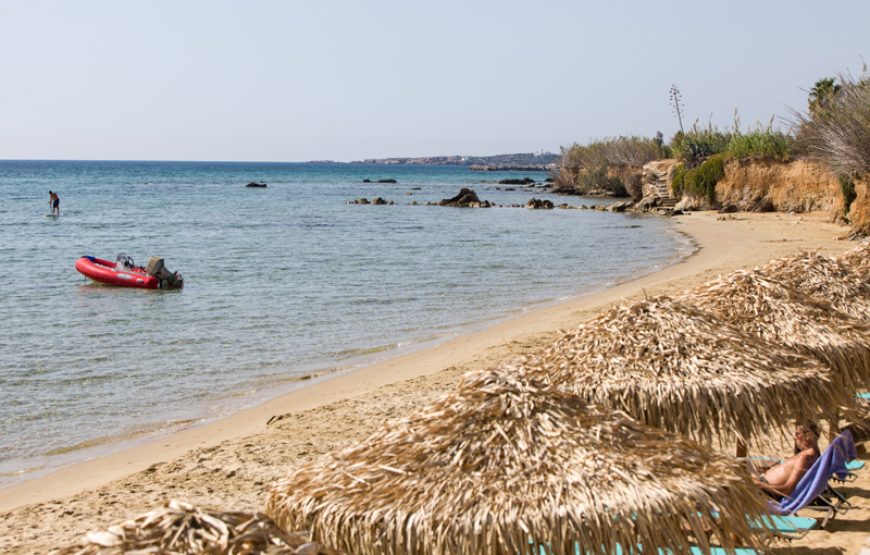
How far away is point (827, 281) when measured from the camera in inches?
334

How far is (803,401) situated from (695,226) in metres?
30.2

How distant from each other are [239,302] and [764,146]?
995 inches

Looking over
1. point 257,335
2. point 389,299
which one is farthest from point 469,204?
point 257,335

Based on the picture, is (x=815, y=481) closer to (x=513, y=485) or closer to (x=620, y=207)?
(x=513, y=485)

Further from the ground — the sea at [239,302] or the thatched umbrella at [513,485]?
the thatched umbrella at [513,485]

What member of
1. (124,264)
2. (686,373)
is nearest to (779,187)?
(124,264)

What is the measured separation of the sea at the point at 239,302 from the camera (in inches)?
454

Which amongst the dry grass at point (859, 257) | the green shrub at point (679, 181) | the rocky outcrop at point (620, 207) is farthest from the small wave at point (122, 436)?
the rocky outcrop at point (620, 207)

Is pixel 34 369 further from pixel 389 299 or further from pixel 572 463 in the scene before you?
pixel 572 463

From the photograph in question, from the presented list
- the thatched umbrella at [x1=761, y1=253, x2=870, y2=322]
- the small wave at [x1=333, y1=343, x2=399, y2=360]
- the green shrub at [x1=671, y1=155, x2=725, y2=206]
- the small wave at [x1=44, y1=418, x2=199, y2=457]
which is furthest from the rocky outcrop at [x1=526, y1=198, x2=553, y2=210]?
the thatched umbrella at [x1=761, y1=253, x2=870, y2=322]

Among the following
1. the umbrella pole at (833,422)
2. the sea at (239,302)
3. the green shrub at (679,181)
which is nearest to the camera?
the umbrella pole at (833,422)

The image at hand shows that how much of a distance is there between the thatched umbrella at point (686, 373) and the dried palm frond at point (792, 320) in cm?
70

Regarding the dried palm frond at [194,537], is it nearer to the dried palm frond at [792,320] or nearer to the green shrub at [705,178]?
the dried palm frond at [792,320]

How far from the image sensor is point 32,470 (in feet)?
30.4
